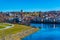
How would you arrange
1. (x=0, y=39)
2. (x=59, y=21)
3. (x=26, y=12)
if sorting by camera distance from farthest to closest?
(x=26, y=12) < (x=59, y=21) < (x=0, y=39)

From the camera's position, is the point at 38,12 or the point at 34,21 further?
the point at 38,12

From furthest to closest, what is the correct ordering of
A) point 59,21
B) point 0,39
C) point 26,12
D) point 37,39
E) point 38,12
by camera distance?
point 38,12
point 26,12
point 59,21
point 37,39
point 0,39

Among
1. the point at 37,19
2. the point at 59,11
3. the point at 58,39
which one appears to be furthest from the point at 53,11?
the point at 58,39

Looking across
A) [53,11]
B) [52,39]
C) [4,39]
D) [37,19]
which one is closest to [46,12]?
[53,11]

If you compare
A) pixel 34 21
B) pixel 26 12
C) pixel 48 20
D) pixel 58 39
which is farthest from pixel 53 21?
pixel 58 39

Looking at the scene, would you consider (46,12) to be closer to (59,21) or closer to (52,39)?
(59,21)

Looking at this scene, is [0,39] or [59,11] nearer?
[0,39]

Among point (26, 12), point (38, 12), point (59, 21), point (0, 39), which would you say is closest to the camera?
point (0, 39)

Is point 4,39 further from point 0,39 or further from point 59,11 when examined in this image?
point 59,11

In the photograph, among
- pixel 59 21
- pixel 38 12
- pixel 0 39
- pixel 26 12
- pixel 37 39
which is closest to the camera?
pixel 0 39
